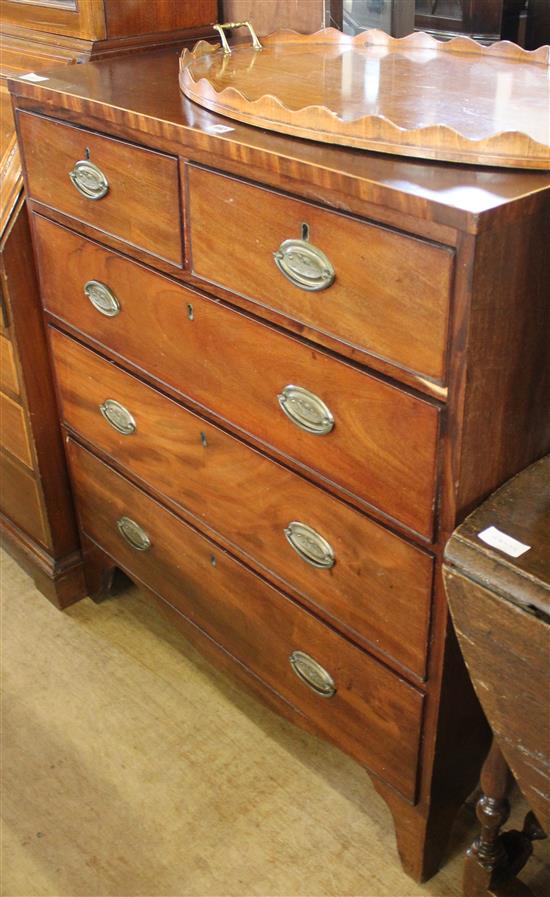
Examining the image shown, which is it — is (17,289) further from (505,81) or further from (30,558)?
(505,81)

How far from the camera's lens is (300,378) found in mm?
1333

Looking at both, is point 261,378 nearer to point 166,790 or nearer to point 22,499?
point 166,790

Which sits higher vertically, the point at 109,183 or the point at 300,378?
the point at 109,183

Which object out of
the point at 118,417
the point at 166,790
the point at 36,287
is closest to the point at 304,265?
the point at 118,417

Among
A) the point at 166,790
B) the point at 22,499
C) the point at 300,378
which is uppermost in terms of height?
the point at 300,378

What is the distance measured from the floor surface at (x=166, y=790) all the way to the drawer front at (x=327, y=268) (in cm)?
93

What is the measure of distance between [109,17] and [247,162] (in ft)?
2.20

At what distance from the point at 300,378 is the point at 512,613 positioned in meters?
0.44

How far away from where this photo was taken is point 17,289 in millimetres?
1848

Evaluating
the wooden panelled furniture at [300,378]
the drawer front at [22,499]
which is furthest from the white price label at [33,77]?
the drawer front at [22,499]

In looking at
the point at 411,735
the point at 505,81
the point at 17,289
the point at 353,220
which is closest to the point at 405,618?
the point at 411,735

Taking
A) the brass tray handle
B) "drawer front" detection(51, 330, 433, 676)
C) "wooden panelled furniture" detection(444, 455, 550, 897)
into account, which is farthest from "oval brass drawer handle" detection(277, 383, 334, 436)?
the brass tray handle

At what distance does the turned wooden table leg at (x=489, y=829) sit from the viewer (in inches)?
53.7

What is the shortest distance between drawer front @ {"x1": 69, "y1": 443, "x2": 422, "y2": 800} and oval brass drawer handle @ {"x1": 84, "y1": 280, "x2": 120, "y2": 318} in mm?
355
